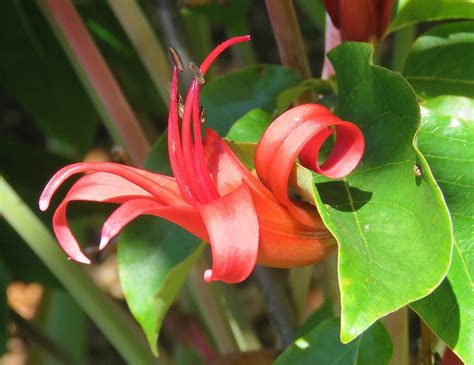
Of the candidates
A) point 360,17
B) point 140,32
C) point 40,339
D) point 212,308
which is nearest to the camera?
point 360,17

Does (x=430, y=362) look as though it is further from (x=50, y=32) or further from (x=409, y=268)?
(x=50, y=32)

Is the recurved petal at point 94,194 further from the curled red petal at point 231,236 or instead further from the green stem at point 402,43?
the green stem at point 402,43

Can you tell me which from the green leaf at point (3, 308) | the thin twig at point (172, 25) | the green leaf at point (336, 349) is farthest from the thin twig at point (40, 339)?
the green leaf at point (336, 349)

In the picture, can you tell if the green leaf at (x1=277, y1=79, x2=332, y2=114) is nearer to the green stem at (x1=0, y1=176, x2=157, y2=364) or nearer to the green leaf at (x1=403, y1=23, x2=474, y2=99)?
the green leaf at (x1=403, y1=23, x2=474, y2=99)

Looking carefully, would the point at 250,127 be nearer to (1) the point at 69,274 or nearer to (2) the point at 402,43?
(1) the point at 69,274

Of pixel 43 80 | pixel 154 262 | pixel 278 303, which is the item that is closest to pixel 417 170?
pixel 154 262

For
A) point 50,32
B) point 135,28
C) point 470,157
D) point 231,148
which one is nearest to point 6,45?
point 50,32

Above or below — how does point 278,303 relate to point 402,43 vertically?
below
